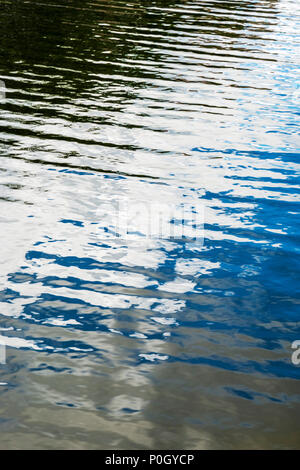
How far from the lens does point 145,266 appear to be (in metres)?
6.28

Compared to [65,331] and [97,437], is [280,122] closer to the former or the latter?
[65,331]

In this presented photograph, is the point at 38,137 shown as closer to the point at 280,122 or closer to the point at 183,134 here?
the point at 183,134

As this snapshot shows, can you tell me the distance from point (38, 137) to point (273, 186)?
415 cm

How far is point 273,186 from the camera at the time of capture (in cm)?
855

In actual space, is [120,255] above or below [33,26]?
below

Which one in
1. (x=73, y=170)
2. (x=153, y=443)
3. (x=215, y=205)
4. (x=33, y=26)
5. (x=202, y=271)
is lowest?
(x=153, y=443)

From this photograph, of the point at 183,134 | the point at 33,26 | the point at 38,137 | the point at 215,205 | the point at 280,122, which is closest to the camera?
the point at 215,205

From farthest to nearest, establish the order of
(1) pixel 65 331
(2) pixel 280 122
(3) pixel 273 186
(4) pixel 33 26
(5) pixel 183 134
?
(4) pixel 33 26 < (2) pixel 280 122 < (5) pixel 183 134 < (3) pixel 273 186 < (1) pixel 65 331

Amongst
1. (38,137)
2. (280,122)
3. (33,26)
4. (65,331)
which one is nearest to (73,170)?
(38,137)

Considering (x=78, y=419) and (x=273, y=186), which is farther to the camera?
(x=273, y=186)

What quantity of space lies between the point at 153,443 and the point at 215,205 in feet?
14.3

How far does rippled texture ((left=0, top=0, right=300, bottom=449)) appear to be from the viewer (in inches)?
169

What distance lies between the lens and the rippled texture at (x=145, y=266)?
4285 mm

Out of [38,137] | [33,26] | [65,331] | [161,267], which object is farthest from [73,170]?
[33,26]
